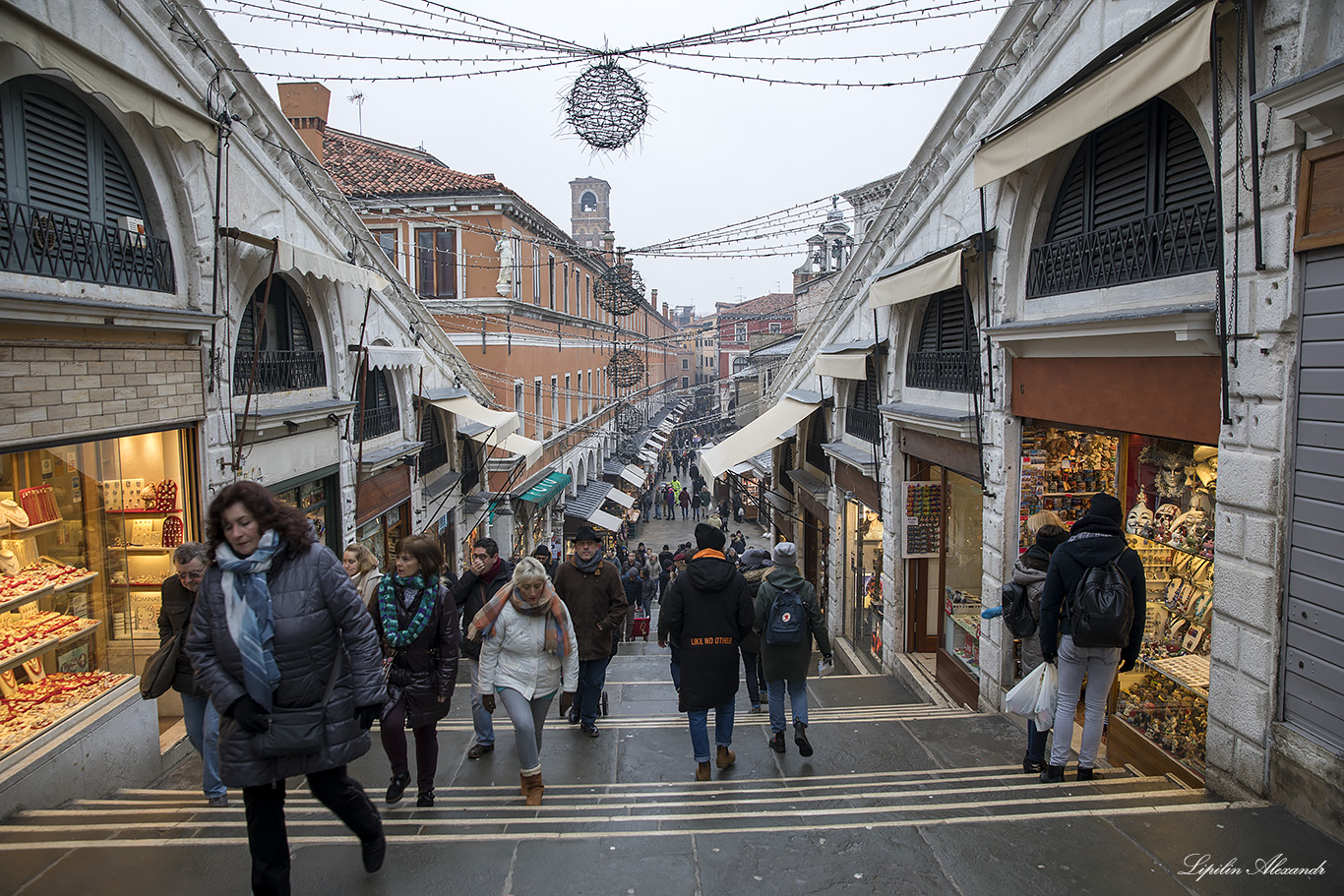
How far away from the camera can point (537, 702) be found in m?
4.73

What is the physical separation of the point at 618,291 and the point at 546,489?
33.5 ft

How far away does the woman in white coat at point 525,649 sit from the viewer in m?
4.48

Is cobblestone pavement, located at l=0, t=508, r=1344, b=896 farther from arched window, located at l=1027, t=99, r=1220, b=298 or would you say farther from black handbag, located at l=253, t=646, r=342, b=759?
arched window, located at l=1027, t=99, r=1220, b=298

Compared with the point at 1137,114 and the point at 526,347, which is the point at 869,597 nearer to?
the point at 1137,114

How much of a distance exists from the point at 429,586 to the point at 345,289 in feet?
22.2

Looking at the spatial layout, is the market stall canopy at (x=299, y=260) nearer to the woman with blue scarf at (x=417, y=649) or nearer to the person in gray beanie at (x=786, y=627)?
the woman with blue scarf at (x=417, y=649)

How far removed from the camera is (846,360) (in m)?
10.3

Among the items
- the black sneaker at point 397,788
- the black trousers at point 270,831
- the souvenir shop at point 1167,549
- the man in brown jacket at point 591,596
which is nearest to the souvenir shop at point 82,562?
the black sneaker at point 397,788

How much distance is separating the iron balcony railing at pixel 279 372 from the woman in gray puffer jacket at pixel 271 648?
439 cm

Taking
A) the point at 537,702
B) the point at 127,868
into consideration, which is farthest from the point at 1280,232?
the point at 127,868

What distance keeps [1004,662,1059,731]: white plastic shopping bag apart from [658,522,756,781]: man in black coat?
1673 millimetres

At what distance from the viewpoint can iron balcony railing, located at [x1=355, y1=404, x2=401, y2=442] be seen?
10.3 meters

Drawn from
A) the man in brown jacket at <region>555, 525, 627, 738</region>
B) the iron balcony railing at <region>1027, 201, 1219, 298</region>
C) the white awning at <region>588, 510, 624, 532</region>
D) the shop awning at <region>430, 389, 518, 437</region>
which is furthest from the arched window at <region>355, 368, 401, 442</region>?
the white awning at <region>588, 510, 624, 532</region>

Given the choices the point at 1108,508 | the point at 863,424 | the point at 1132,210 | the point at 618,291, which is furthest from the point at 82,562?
the point at 618,291
